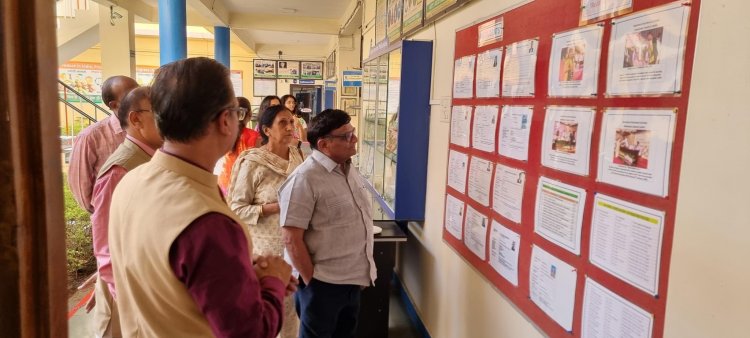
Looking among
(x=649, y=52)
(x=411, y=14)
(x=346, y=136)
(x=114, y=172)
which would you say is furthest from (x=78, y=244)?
(x=649, y=52)

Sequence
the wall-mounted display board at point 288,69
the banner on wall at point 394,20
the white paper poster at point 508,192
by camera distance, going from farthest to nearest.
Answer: the wall-mounted display board at point 288,69 → the banner on wall at point 394,20 → the white paper poster at point 508,192

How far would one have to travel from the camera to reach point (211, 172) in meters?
1.08

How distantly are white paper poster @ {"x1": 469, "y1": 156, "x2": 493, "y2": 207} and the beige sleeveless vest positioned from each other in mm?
1281

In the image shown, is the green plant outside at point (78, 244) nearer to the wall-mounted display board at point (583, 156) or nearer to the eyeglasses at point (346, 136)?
the eyeglasses at point (346, 136)

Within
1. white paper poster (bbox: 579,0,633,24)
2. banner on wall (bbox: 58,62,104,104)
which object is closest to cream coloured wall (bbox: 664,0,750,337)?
white paper poster (bbox: 579,0,633,24)

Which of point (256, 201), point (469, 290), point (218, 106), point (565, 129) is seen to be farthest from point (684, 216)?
point (256, 201)

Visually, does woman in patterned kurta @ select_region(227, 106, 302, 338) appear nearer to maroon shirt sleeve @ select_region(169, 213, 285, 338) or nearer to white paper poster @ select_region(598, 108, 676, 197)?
maroon shirt sleeve @ select_region(169, 213, 285, 338)

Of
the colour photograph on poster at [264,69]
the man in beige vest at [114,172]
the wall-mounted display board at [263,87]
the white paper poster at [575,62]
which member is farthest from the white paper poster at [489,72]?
the wall-mounted display board at [263,87]

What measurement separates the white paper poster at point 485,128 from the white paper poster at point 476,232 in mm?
319

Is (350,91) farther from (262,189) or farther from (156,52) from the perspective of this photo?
(156,52)

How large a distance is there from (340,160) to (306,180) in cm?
20

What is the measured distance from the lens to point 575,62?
4.66 feet

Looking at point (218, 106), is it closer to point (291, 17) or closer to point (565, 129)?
point (565, 129)

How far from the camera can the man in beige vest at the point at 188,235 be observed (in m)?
A: 0.93
